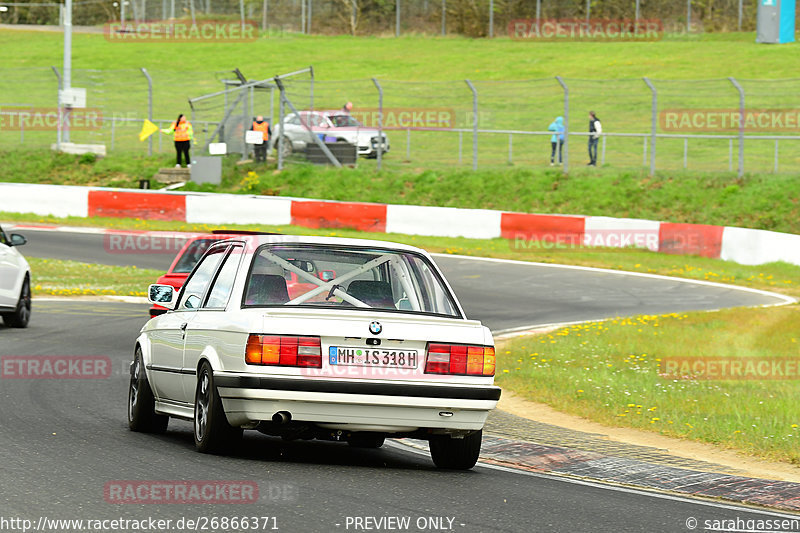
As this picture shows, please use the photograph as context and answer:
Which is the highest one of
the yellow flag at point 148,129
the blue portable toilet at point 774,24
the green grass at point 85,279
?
the blue portable toilet at point 774,24

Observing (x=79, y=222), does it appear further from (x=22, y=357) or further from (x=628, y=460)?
(x=628, y=460)

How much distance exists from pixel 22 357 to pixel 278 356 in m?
6.98

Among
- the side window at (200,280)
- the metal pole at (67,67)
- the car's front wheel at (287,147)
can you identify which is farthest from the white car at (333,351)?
the metal pole at (67,67)

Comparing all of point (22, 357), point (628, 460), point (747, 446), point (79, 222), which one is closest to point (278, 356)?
point (628, 460)

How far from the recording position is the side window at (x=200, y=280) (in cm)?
892

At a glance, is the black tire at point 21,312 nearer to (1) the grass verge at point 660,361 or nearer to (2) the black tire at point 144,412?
(1) the grass verge at point 660,361

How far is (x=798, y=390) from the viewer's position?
487 inches

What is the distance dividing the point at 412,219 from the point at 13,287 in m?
15.6

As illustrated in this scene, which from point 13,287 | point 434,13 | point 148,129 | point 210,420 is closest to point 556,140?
point 148,129

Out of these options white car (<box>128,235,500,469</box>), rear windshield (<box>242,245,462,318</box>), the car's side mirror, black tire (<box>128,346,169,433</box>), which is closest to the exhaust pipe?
white car (<box>128,235,500,469</box>)

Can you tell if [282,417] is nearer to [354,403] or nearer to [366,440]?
[354,403]

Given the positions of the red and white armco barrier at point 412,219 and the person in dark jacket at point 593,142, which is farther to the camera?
the person in dark jacket at point 593,142

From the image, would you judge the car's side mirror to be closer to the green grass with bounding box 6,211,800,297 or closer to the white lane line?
the white lane line

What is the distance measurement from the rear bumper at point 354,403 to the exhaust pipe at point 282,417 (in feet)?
0.07
